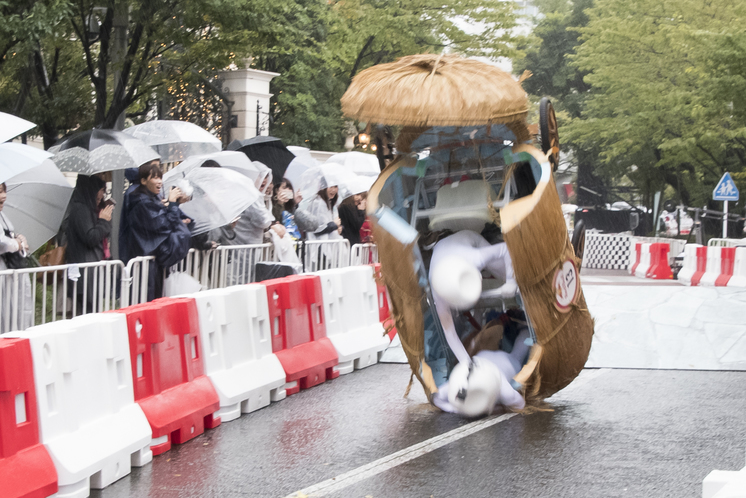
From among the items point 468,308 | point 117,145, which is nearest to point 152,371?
point 468,308

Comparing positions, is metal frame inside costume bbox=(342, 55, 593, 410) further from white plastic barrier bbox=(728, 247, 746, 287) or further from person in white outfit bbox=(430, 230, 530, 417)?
white plastic barrier bbox=(728, 247, 746, 287)

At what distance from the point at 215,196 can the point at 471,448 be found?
16.5 ft

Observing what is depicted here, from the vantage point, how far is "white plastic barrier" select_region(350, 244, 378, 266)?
38.8 feet

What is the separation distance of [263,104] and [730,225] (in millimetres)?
18690

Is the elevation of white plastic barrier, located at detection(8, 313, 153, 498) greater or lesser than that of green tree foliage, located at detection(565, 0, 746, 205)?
lesser

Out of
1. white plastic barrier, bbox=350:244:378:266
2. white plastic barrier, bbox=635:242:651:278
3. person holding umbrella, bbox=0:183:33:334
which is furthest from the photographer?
white plastic barrier, bbox=635:242:651:278

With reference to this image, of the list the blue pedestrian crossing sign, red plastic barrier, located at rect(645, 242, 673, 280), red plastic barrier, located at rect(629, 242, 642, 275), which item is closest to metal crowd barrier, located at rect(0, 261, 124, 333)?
red plastic barrier, located at rect(645, 242, 673, 280)

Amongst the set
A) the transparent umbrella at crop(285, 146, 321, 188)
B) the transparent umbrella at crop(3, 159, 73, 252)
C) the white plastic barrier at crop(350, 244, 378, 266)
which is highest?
the transparent umbrella at crop(285, 146, 321, 188)

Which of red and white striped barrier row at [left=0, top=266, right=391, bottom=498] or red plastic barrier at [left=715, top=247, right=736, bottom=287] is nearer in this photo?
red and white striped barrier row at [left=0, top=266, right=391, bottom=498]

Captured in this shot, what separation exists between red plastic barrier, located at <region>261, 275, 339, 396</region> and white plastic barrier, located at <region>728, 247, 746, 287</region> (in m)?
10.1

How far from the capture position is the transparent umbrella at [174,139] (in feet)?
39.9

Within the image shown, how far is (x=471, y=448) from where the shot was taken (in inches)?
239

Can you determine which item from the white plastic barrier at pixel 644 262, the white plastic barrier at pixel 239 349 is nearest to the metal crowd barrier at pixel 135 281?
the white plastic barrier at pixel 239 349

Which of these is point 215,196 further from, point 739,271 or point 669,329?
point 739,271
